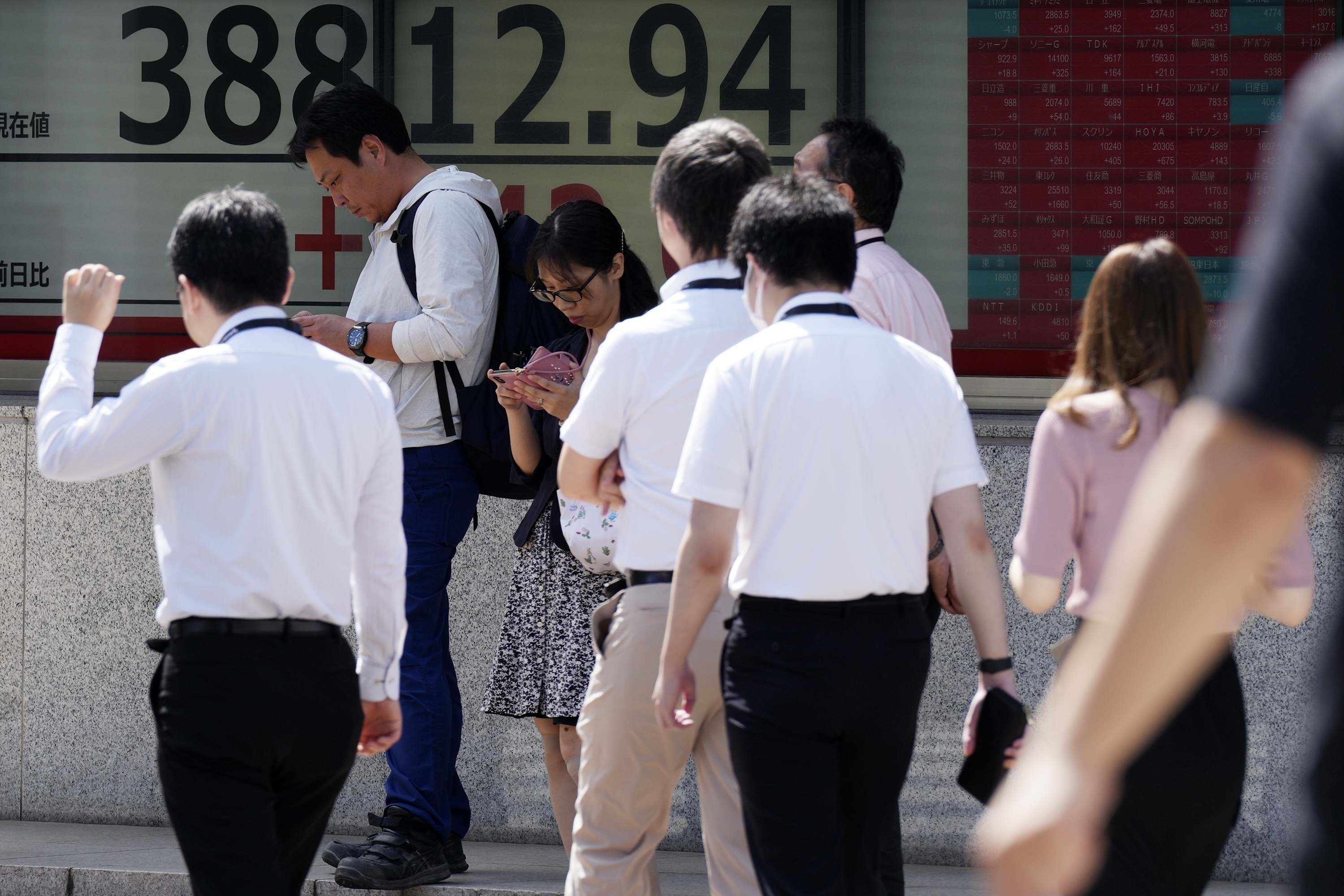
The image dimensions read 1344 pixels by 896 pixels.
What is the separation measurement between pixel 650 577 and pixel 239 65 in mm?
3648

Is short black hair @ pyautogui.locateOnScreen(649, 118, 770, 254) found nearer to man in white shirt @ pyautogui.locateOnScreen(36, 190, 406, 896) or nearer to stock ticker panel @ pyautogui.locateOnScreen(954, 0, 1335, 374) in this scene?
man in white shirt @ pyautogui.locateOnScreen(36, 190, 406, 896)

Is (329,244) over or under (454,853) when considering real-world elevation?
over

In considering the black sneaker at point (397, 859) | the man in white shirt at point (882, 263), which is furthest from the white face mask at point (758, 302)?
the black sneaker at point (397, 859)

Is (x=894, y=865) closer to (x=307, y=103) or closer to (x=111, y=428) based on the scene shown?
(x=111, y=428)

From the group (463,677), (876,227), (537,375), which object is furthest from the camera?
(463,677)

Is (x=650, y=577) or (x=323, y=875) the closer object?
(x=650, y=577)

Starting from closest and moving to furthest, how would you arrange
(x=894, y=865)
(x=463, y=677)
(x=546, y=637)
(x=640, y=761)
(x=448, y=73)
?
1. (x=640, y=761)
2. (x=894, y=865)
3. (x=546, y=637)
4. (x=463, y=677)
5. (x=448, y=73)

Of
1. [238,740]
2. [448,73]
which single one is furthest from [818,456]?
[448,73]

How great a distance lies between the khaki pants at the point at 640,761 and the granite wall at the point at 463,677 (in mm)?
2009

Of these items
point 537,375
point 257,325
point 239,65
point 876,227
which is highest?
point 239,65

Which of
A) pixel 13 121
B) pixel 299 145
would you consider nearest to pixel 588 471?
pixel 299 145

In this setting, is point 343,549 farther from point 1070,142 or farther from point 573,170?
point 1070,142

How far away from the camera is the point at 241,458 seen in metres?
2.89

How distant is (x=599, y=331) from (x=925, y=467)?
1.48 m
